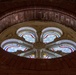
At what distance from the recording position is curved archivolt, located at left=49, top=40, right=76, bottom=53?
15.8ft

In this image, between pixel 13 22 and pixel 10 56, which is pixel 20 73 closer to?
pixel 10 56

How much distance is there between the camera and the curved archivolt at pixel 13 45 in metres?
4.82

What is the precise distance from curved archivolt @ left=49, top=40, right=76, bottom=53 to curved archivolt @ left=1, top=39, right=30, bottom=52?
1.45 feet

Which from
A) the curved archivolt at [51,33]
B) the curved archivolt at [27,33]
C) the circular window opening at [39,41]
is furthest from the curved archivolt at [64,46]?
the curved archivolt at [27,33]

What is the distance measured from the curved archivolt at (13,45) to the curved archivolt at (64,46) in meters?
0.44

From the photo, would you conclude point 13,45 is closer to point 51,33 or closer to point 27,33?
point 27,33

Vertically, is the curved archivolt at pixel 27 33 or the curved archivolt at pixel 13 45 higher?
the curved archivolt at pixel 27 33

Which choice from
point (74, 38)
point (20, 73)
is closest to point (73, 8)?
point (74, 38)

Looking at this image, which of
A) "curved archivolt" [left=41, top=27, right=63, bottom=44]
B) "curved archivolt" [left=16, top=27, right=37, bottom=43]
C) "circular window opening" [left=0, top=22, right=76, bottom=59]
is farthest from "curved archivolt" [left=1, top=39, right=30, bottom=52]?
"curved archivolt" [left=41, top=27, right=63, bottom=44]

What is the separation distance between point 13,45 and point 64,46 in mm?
877

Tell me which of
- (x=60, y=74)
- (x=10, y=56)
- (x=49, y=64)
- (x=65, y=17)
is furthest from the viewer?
(x=65, y=17)

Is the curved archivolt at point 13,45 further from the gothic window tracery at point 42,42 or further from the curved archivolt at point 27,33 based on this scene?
the curved archivolt at point 27,33

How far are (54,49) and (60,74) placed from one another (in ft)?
4.50

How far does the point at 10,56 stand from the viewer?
4.05 m
